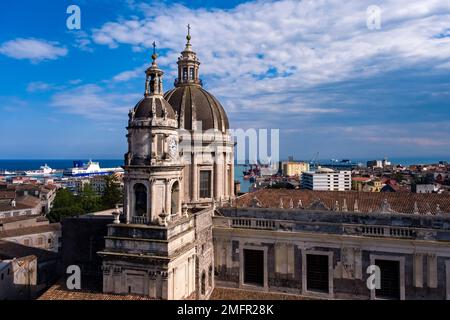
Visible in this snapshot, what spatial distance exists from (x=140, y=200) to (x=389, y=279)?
53.6ft

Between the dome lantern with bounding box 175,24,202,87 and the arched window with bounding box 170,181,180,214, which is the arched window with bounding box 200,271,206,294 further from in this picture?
the dome lantern with bounding box 175,24,202,87

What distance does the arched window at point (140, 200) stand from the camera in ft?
73.8

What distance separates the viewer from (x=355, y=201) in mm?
26406

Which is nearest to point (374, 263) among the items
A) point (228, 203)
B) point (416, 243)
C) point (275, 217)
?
point (416, 243)

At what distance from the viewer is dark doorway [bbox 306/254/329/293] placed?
23625 mm

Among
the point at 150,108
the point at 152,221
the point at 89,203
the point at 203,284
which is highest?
the point at 150,108

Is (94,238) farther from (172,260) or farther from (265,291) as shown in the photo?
(265,291)

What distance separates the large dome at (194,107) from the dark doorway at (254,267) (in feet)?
35.7

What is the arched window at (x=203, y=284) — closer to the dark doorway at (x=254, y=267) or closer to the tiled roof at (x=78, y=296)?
the dark doorway at (x=254, y=267)

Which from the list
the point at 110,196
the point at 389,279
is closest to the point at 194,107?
the point at 389,279

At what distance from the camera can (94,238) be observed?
28.7 meters

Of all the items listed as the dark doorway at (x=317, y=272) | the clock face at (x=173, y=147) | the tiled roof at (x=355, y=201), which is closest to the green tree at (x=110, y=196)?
the tiled roof at (x=355, y=201)

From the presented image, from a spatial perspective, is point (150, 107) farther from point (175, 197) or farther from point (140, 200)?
point (175, 197)

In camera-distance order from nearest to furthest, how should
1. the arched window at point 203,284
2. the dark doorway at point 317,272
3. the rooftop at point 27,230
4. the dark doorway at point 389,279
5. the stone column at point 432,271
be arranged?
the stone column at point 432,271 < the dark doorway at point 389,279 < the dark doorway at point 317,272 < the arched window at point 203,284 < the rooftop at point 27,230
